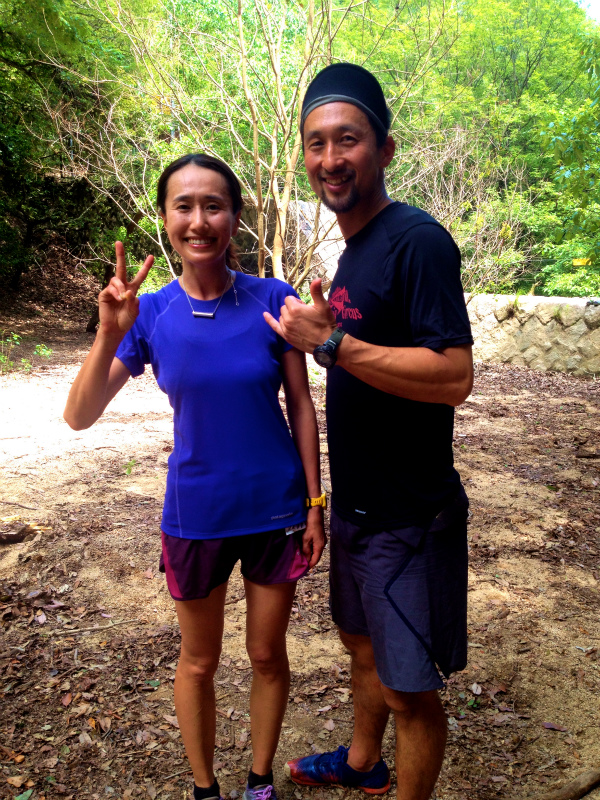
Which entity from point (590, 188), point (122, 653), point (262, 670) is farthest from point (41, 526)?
point (590, 188)

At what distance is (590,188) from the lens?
5.43 m

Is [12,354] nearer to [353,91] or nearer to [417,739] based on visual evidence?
[353,91]

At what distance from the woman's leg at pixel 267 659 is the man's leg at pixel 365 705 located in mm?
222

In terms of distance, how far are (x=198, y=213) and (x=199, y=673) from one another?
130cm

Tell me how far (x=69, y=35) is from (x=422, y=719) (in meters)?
10.9

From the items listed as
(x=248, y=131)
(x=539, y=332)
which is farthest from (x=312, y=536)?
(x=539, y=332)

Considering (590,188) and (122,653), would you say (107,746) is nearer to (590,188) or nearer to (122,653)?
(122,653)

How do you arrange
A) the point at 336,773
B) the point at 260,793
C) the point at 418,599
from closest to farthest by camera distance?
the point at 418,599, the point at 260,793, the point at 336,773

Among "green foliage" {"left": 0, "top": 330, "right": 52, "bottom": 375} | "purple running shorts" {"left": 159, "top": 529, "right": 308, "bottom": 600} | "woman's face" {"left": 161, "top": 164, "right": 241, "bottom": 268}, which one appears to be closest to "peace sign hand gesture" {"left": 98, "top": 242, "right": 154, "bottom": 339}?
"woman's face" {"left": 161, "top": 164, "right": 241, "bottom": 268}

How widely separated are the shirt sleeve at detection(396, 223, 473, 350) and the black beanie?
0.40m

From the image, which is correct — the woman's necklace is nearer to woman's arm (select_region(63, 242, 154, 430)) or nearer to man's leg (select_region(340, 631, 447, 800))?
woman's arm (select_region(63, 242, 154, 430))

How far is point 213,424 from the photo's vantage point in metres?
1.74

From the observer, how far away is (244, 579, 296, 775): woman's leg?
182 cm

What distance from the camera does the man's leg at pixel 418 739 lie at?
1.63 m
